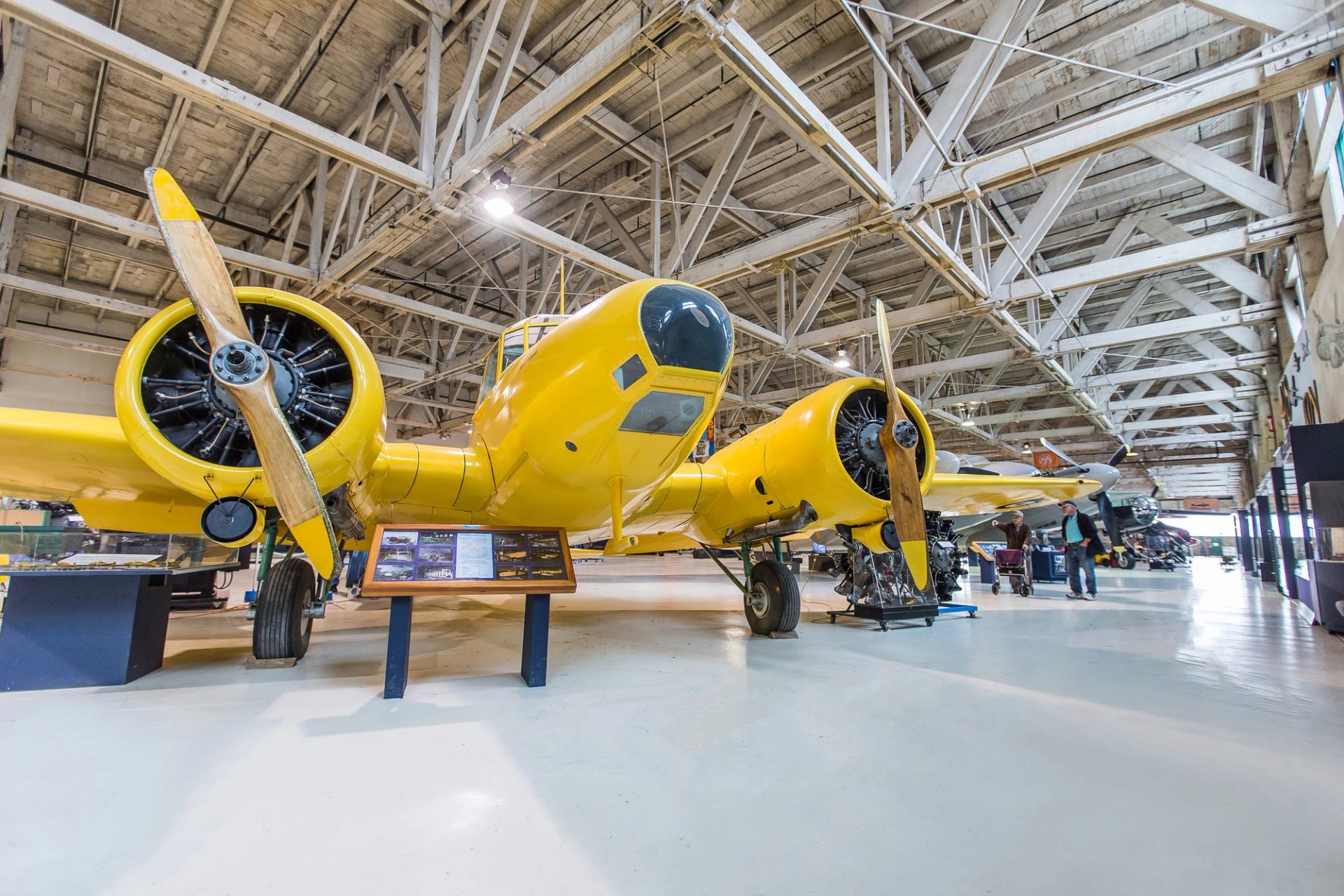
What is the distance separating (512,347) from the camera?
5.75 metres

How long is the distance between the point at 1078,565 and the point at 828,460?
961cm

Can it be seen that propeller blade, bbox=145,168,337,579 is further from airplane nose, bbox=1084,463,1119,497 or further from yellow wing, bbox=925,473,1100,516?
airplane nose, bbox=1084,463,1119,497

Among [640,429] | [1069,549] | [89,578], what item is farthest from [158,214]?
[1069,549]

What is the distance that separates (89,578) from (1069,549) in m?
14.6

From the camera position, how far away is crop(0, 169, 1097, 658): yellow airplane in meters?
3.34

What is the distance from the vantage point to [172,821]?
2092 mm

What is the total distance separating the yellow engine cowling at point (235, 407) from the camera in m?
3.39

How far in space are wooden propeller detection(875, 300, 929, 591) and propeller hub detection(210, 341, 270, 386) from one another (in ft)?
14.4

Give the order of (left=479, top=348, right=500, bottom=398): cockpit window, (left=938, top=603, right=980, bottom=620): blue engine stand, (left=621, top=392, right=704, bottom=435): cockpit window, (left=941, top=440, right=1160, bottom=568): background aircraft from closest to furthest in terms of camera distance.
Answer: (left=621, top=392, right=704, bottom=435): cockpit window < (left=479, top=348, right=500, bottom=398): cockpit window < (left=938, top=603, right=980, bottom=620): blue engine stand < (left=941, top=440, right=1160, bottom=568): background aircraft

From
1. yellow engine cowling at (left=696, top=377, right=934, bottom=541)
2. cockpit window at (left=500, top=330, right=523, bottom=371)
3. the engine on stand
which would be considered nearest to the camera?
yellow engine cowling at (left=696, top=377, right=934, bottom=541)

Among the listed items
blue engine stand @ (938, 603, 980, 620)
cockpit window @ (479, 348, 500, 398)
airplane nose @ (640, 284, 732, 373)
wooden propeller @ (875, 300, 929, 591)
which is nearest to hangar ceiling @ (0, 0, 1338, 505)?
cockpit window @ (479, 348, 500, 398)

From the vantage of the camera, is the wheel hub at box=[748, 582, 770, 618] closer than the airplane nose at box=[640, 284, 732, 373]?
No

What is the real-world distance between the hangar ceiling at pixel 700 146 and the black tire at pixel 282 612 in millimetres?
4208

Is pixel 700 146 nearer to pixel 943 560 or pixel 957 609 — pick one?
pixel 943 560
